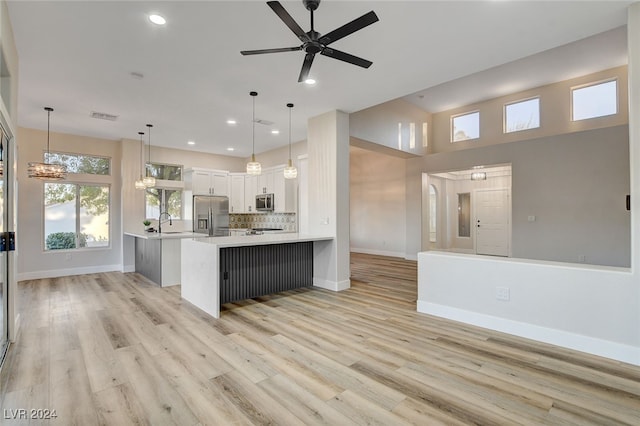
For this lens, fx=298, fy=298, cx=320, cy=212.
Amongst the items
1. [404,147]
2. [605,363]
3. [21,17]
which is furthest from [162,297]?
[404,147]

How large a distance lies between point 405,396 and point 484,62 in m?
3.65

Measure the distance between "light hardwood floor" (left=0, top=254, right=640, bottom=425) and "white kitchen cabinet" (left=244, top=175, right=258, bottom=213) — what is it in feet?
15.6

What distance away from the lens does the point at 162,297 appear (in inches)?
182

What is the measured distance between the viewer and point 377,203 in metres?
9.38

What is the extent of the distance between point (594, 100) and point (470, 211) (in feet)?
14.2

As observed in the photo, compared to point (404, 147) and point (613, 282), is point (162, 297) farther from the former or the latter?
point (404, 147)

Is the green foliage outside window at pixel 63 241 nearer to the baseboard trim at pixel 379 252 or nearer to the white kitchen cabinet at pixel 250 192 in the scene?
the white kitchen cabinet at pixel 250 192

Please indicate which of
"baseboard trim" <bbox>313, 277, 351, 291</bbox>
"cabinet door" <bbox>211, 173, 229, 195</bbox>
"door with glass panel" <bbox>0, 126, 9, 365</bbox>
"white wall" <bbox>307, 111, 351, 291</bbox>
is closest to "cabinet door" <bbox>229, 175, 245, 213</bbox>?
"cabinet door" <bbox>211, 173, 229, 195</bbox>

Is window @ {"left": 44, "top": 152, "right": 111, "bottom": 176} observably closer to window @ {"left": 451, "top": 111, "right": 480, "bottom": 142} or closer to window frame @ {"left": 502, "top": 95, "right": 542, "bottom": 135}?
window @ {"left": 451, "top": 111, "right": 480, "bottom": 142}

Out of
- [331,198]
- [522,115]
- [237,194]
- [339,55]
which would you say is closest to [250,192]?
[237,194]

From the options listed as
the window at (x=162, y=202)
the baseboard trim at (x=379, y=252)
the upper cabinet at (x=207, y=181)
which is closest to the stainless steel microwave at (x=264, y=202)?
the upper cabinet at (x=207, y=181)

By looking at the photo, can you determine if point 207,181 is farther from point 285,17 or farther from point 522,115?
point 522,115

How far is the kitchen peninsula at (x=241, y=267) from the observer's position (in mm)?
3789

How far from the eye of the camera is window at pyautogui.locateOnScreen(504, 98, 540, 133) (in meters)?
6.66
